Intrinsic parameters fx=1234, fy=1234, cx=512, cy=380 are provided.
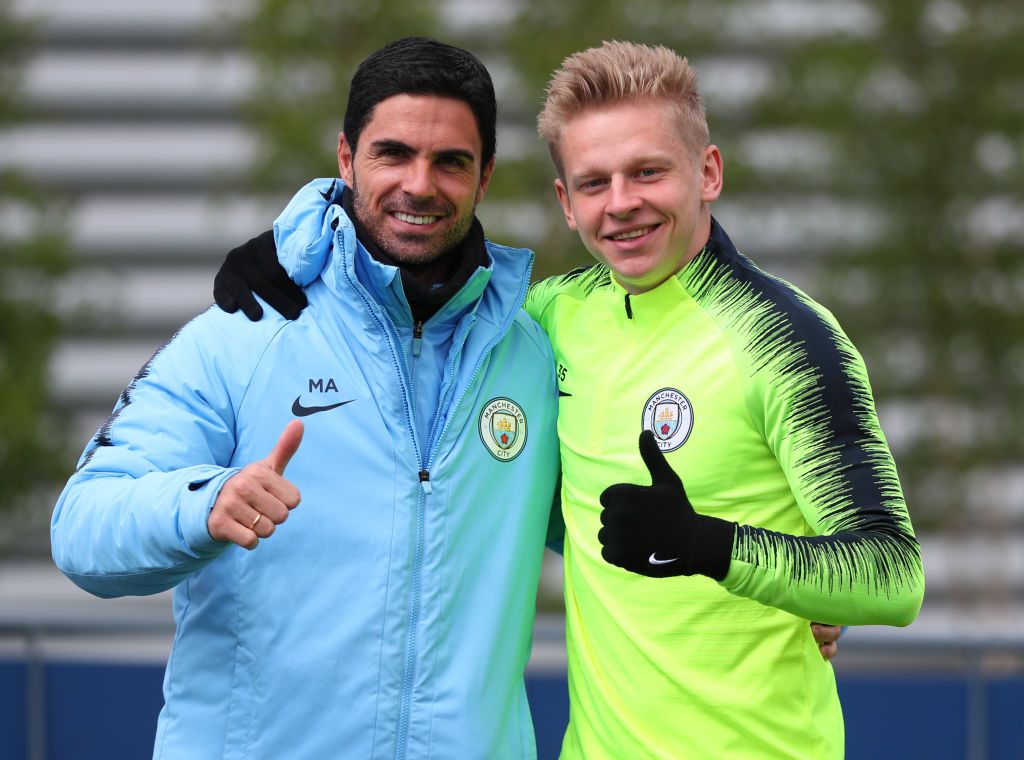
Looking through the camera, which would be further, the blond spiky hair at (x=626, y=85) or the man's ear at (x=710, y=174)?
the man's ear at (x=710, y=174)

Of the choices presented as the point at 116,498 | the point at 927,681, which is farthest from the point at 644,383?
the point at 927,681

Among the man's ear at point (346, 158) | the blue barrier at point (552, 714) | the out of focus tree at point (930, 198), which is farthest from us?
the out of focus tree at point (930, 198)

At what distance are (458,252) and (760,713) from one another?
45.9 inches

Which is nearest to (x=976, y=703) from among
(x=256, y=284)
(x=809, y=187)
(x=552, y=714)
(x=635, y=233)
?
(x=552, y=714)

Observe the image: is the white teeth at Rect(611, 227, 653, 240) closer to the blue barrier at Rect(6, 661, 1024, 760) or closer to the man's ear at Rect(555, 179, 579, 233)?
the man's ear at Rect(555, 179, 579, 233)

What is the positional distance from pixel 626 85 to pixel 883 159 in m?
5.91

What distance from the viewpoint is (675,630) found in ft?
7.90

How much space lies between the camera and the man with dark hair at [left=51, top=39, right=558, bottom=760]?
7.93ft

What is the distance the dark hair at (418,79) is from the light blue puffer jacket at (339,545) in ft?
1.07

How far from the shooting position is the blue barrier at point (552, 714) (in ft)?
15.2

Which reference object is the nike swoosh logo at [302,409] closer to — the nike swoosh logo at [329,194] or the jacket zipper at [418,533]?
the jacket zipper at [418,533]

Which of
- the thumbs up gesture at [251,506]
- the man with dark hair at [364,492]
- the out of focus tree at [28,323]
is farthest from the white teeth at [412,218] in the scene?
the out of focus tree at [28,323]

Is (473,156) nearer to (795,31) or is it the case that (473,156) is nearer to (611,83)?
(611,83)

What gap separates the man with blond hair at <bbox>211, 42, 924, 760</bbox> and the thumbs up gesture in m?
0.54
